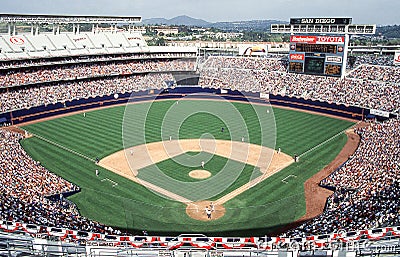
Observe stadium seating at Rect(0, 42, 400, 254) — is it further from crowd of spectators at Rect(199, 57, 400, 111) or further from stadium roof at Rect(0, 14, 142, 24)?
stadium roof at Rect(0, 14, 142, 24)

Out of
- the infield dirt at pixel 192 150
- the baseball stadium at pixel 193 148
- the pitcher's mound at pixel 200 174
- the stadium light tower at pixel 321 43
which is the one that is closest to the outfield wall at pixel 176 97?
the baseball stadium at pixel 193 148

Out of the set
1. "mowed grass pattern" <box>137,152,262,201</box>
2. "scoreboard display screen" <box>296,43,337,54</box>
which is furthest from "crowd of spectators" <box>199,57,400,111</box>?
"mowed grass pattern" <box>137,152,262,201</box>

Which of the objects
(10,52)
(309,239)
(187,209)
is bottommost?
(187,209)

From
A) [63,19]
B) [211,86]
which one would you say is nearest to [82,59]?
[63,19]

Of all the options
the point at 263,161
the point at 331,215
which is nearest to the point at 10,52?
the point at 263,161

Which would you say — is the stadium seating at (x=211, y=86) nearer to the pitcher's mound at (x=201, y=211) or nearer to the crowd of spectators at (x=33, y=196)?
the crowd of spectators at (x=33, y=196)

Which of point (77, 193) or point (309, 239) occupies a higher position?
point (309, 239)

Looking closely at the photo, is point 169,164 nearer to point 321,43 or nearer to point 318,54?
point 318,54

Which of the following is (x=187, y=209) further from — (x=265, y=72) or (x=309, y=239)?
(x=265, y=72)
